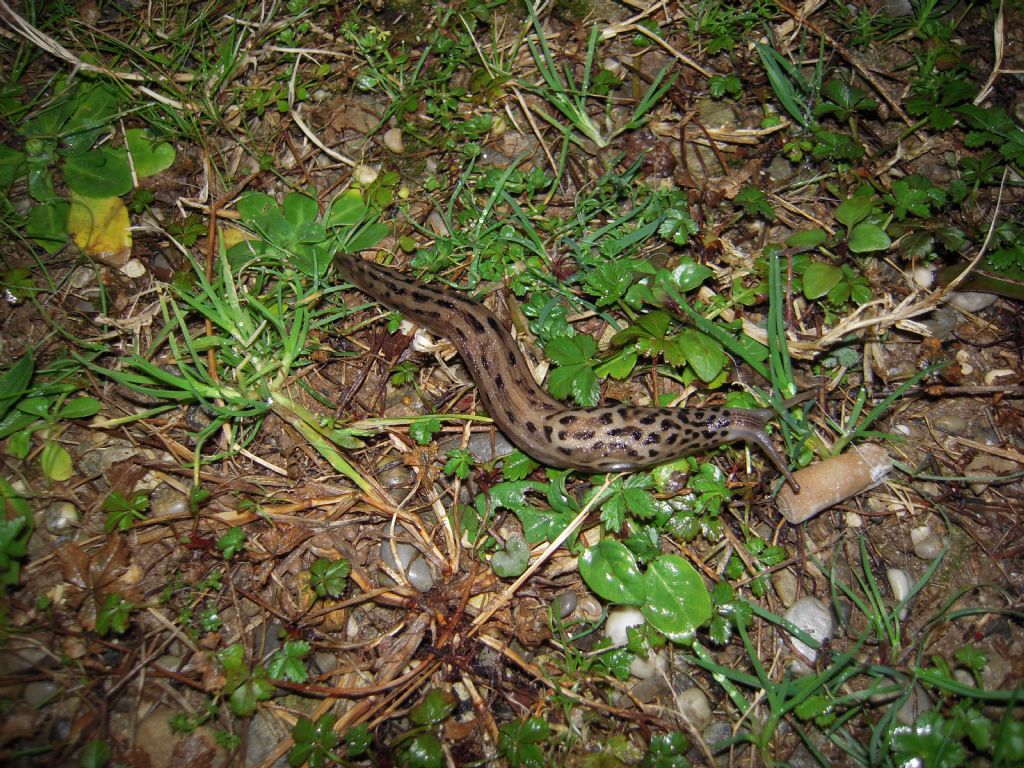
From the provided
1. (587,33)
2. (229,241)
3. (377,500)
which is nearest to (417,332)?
(377,500)

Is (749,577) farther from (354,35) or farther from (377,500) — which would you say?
(354,35)

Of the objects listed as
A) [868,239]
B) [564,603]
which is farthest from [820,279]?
[564,603]

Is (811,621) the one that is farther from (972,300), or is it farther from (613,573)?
(972,300)

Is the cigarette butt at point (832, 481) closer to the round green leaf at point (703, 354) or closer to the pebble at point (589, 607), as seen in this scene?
the round green leaf at point (703, 354)

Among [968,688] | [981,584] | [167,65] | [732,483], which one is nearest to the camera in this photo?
[968,688]

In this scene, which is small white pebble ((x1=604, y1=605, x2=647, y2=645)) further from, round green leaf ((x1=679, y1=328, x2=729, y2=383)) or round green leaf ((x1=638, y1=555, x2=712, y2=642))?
round green leaf ((x1=679, y1=328, x2=729, y2=383))
